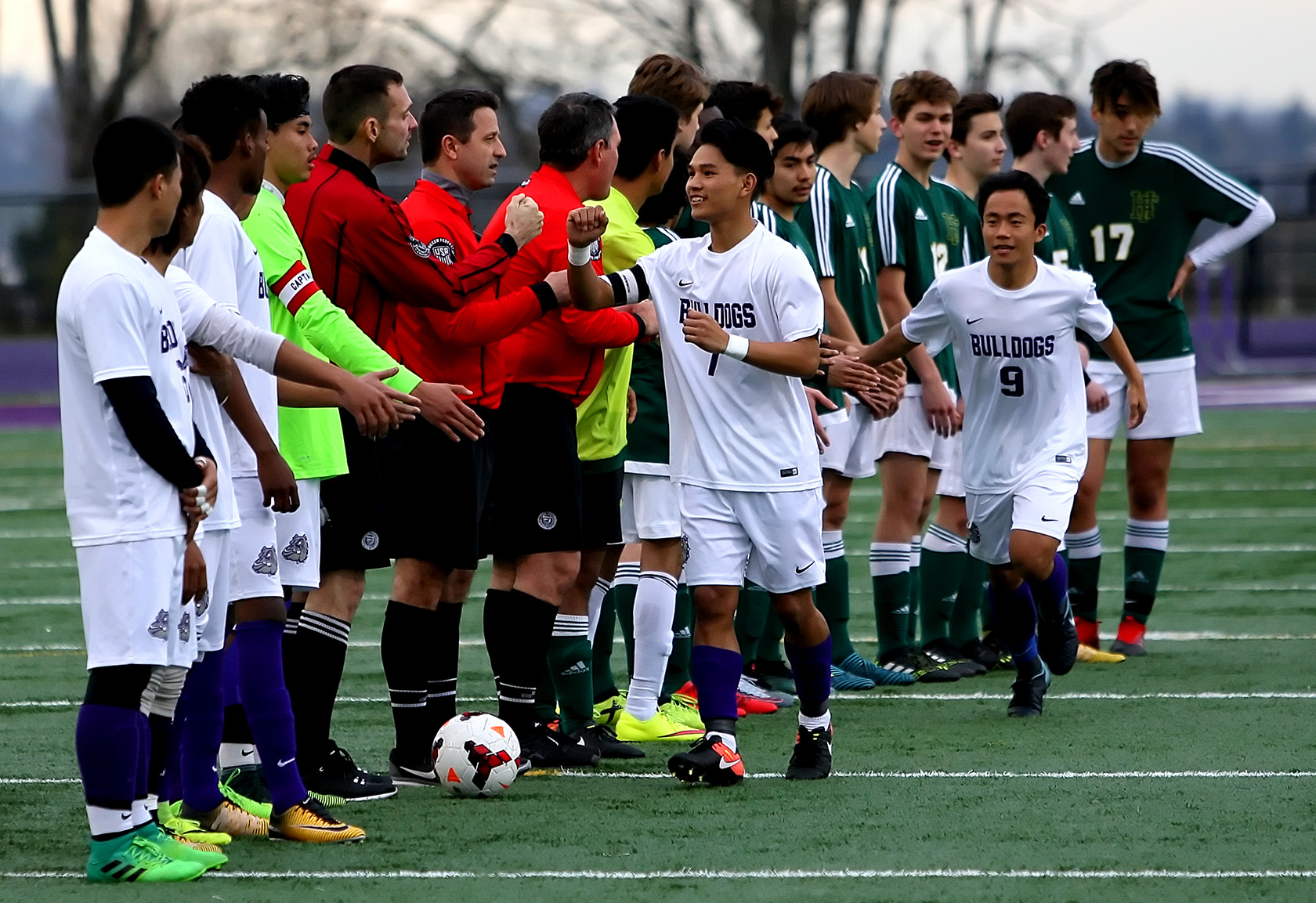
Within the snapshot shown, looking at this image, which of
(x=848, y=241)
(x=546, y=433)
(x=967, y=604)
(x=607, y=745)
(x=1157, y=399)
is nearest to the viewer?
(x=546, y=433)

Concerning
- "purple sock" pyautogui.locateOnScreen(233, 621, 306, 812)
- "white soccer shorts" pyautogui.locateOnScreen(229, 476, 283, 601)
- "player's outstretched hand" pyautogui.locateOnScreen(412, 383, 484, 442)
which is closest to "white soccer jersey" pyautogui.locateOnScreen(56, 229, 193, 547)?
"white soccer shorts" pyautogui.locateOnScreen(229, 476, 283, 601)

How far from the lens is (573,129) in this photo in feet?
19.5

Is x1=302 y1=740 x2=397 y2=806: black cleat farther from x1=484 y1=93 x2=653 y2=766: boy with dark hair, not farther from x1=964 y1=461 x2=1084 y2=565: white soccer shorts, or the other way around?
x1=964 y1=461 x2=1084 y2=565: white soccer shorts

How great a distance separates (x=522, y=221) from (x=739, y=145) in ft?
2.34

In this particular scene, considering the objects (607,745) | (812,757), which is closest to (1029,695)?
(812,757)

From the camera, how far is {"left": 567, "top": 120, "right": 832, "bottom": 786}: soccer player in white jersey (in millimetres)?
5668

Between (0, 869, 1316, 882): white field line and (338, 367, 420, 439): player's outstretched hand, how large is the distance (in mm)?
1131

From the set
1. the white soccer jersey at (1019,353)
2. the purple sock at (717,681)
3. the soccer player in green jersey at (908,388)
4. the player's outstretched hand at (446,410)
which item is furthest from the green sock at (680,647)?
the player's outstretched hand at (446,410)

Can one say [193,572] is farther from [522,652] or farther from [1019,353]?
[1019,353]

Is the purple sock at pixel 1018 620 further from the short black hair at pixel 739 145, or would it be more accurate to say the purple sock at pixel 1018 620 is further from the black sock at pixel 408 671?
the black sock at pixel 408 671

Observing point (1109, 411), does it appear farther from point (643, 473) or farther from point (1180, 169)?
point (643, 473)

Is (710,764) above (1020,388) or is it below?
below

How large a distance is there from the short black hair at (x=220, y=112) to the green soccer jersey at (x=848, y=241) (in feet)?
10.1

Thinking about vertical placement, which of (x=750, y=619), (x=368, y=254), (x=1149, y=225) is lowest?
(x=750, y=619)
